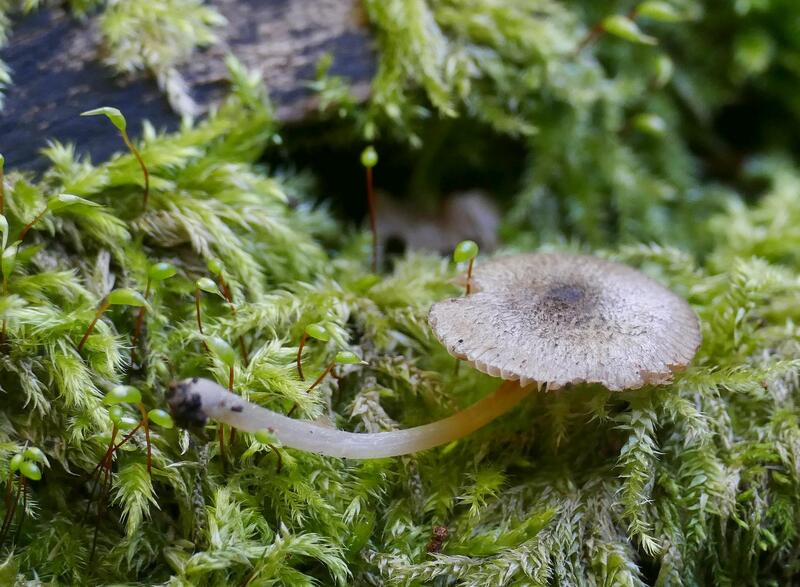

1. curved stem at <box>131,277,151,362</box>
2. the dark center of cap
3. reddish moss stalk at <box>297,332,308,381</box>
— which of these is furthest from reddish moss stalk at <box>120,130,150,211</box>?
the dark center of cap

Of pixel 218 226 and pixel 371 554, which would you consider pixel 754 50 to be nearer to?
pixel 218 226

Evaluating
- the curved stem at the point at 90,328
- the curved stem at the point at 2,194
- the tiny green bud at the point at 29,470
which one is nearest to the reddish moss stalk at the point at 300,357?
the curved stem at the point at 90,328

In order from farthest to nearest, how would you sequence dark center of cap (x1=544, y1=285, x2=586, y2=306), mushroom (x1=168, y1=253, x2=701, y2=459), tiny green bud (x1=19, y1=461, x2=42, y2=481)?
dark center of cap (x1=544, y1=285, x2=586, y2=306) < mushroom (x1=168, y1=253, x2=701, y2=459) < tiny green bud (x1=19, y1=461, x2=42, y2=481)

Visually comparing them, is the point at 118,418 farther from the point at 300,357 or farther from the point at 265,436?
the point at 300,357

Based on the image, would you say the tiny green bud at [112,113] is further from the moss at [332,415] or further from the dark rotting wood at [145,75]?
the dark rotting wood at [145,75]

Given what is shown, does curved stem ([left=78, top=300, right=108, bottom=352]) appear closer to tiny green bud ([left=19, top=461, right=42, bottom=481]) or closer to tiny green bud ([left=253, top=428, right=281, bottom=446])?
tiny green bud ([left=19, top=461, right=42, bottom=481])

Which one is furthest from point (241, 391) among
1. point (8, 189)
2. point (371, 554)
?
point (8, 189)

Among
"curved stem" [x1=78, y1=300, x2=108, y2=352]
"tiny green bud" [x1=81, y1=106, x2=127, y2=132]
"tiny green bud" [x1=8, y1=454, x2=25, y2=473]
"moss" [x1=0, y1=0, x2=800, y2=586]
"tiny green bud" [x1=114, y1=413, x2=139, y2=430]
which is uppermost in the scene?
"tiny green bud" [x1=81, y1=106, x2=127, y2=132]
